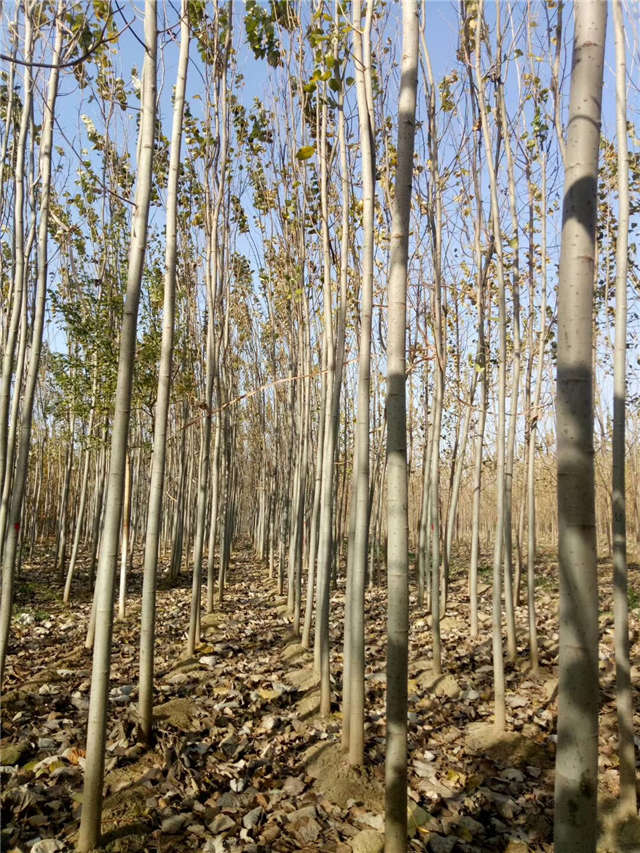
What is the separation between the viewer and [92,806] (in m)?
2.74

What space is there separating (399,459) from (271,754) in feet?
8.88

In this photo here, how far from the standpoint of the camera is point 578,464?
150 centimetres

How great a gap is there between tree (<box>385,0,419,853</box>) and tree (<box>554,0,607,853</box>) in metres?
1.20

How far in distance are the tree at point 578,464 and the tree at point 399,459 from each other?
120 centimetres

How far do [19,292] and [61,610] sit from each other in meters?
5.83

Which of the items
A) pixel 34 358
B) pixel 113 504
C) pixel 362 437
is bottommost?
pixel 113 504

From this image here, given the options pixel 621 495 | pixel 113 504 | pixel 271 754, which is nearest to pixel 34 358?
pixel 113 504

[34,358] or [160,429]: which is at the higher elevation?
[34,358]

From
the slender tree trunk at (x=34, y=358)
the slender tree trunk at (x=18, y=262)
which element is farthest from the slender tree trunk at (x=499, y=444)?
the slender tree trunk at (x=18, y=262)

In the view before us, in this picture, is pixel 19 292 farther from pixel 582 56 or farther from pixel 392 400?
pixel 582 56

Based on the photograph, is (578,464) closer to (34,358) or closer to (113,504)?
(113,504)

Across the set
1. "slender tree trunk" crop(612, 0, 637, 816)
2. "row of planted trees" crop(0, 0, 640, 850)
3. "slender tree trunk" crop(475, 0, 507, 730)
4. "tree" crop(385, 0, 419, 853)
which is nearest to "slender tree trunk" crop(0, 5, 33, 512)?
"row of planted trees" crop(0, 0, 640, 850)

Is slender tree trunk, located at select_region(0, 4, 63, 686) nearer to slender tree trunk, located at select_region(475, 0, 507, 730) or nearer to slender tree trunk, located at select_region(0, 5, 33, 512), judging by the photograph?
slender tree trunk, located at select_region(0, 5, 33, 512)

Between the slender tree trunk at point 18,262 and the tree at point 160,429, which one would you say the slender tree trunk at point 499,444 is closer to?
the tree at point 160,429
